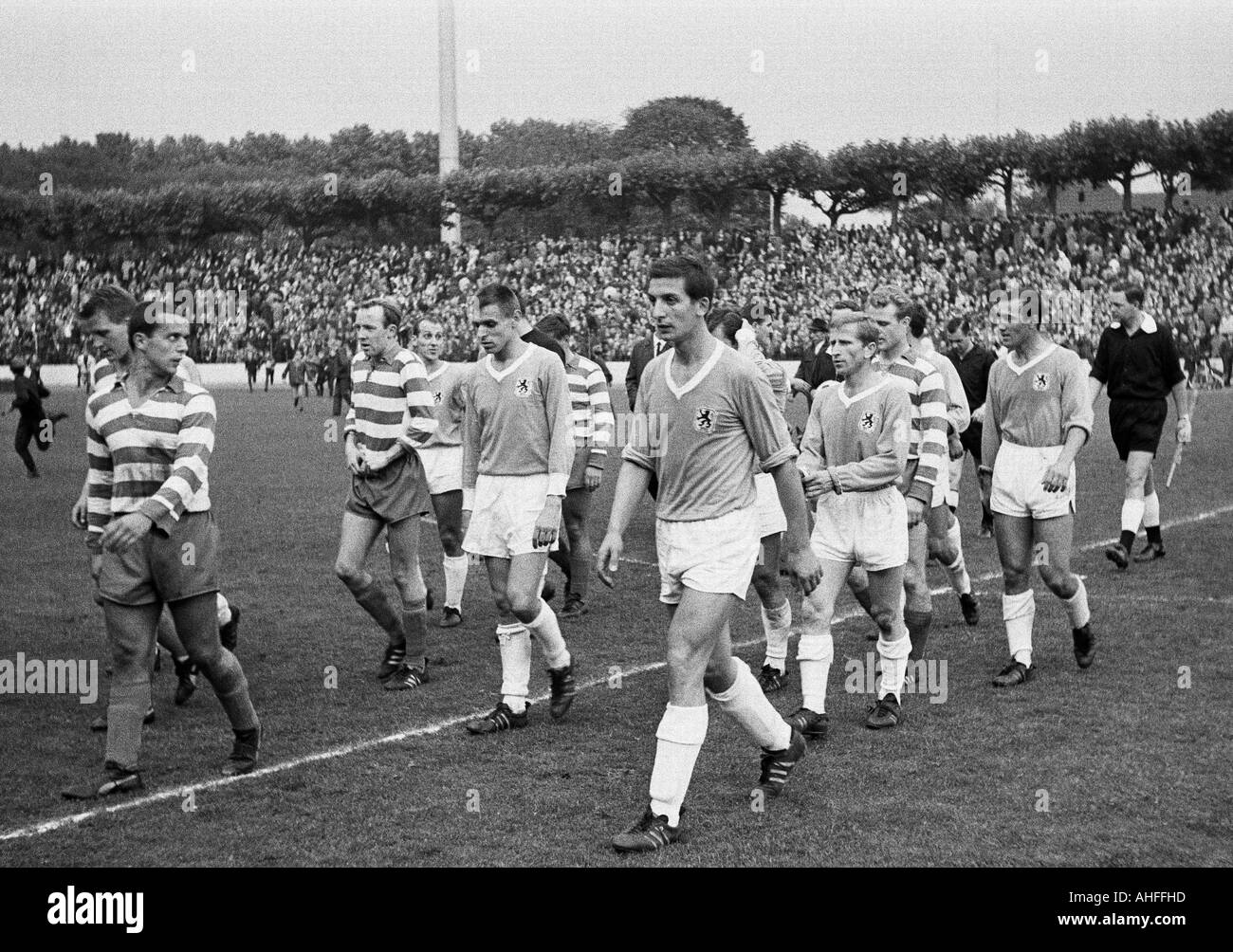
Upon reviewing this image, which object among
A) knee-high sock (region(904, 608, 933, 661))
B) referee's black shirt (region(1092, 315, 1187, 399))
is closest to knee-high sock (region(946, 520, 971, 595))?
knee-high sock (region(904, 608, 933, 661))

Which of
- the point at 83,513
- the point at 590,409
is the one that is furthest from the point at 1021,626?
the point at 83,513

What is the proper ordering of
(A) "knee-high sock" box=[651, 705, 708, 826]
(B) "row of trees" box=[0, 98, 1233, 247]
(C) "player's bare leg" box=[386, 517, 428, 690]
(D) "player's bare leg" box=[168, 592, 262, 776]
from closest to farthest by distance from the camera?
(A) "knee-high sock" box=[651, 705, 708, 826], (D) "player's bare leg" box=[168, 592, 262, 776], (C) "player's bare leg" box=[386, 517, 428, 690], (B) "row of trees" box=[0, 98, 1233, 247]

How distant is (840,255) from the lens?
1973 inches

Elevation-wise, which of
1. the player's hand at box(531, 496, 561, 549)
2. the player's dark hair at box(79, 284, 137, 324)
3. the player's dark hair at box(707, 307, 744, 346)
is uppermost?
the player's dark hair at box(79, 284, 137, 324)

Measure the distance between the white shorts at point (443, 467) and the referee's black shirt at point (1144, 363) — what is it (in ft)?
18.3

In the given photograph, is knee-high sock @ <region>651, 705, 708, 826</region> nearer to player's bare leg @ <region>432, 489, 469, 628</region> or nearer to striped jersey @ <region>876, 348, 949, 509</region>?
striped jersey @ <region>876, 348, 949, 509</region>

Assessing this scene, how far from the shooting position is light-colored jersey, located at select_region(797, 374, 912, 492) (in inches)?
294

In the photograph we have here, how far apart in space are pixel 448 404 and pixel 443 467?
53cm

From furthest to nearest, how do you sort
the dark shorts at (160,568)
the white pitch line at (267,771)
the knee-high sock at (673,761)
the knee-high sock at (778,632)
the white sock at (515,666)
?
the knee-high sock at (778,632) < the white sock at (515,666) < the dark shorts at (160,568) < the white pitch line at (267,771) < the knee-high sock at (673,761)

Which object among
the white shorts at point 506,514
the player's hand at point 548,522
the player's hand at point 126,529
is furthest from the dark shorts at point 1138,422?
the player's hand at point 126,529

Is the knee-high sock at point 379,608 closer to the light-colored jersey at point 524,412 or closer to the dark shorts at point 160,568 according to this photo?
the light-colored jersey at point 524,412

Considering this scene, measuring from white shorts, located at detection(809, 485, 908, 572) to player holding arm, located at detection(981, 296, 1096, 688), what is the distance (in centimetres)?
119

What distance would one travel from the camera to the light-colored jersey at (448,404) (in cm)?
1081

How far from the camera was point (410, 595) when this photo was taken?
8805mm
